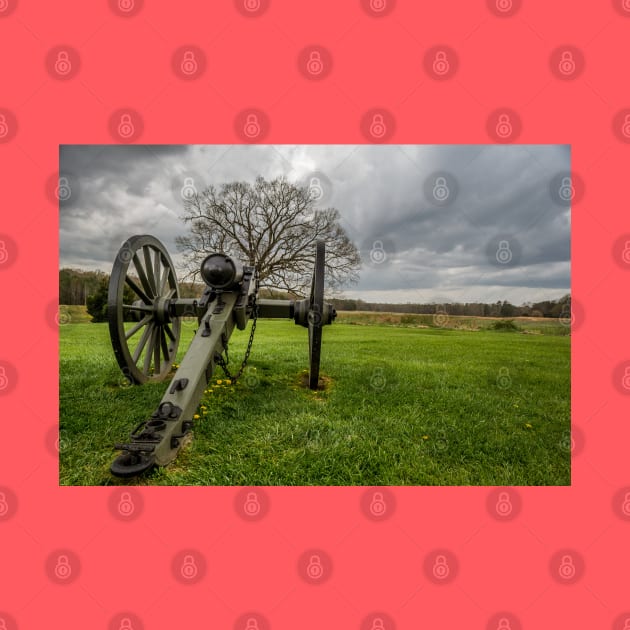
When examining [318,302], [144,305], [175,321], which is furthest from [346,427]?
[175,321]

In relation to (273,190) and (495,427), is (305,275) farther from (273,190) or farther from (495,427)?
(495,427)

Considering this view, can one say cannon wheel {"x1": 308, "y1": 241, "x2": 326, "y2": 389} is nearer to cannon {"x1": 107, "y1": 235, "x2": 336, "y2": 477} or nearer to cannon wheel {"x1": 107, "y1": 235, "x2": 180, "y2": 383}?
cannon {"x1": 107, "y1": 235, "x2": 336, "y2": 477}

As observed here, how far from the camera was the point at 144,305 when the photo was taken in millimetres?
4633

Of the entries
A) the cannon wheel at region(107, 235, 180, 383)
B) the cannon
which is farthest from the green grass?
the cannon wheel at region(107, 235, 180, 383)

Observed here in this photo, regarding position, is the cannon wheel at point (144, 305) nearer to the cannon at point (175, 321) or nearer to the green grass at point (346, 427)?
the cannon at point (175, 321)

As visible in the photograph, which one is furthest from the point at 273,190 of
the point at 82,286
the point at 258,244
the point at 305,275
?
the point at 82,286

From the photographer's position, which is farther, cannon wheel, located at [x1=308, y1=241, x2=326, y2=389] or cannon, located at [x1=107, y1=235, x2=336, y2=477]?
cannon wheel, located at [x1=308, y1=241, x2=326, y2=389]

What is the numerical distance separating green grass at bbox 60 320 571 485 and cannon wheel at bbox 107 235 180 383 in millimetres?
530

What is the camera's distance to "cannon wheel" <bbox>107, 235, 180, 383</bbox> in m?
3.66

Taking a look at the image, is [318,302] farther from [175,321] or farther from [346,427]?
[175,321]

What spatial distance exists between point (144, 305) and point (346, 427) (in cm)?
334

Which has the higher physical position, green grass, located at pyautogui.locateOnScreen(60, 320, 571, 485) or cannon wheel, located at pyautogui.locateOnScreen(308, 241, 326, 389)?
cannon wheel, located at pyautogui.locateOnScreen(308, 241, 326, 389)

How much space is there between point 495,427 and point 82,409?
4.91 meters

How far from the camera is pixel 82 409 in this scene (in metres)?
3.85
